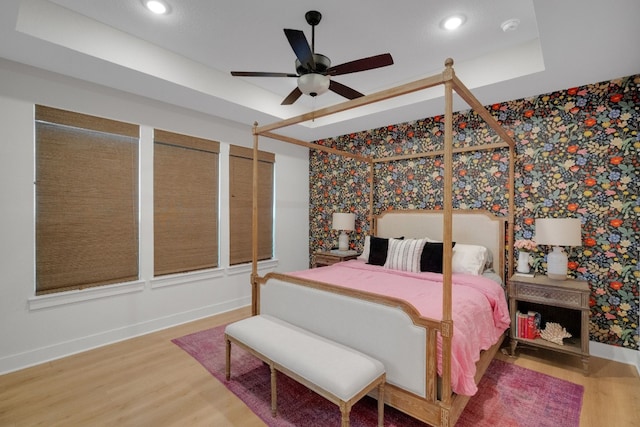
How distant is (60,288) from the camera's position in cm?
278

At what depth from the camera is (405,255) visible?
10.7 ft

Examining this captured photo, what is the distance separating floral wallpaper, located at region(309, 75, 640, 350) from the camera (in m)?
2.64

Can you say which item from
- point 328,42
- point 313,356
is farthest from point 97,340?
point 328,42

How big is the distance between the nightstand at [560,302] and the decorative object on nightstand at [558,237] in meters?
0.10

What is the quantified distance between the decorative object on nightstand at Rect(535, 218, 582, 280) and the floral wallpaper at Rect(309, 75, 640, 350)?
0.94ft

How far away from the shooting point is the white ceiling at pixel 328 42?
2.11 m

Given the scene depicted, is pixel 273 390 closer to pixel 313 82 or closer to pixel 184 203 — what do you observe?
pixel 313 82

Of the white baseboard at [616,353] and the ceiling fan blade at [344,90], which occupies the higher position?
the ceiling fan blade at [344,90]

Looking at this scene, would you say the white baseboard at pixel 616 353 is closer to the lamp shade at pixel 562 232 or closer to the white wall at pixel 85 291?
the lamp shade at pixel 562 232

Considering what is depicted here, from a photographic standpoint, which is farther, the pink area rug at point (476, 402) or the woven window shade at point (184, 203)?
the woven window shade at point (184, 203)

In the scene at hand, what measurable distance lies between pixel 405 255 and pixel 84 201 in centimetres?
320

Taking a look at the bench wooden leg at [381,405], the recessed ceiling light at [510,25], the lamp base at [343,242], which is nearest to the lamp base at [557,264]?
the recessed ceiling light at [510,25]

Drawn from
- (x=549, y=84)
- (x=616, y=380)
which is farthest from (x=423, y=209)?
(x=616, y=380)

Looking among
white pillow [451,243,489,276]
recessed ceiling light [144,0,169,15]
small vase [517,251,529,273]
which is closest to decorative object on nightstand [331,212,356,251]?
white pillow [451,243,489,276]
